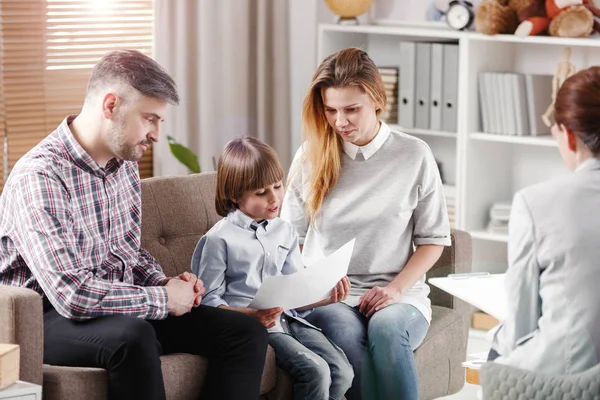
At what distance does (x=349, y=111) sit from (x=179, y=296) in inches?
26.2

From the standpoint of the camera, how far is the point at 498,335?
197cm

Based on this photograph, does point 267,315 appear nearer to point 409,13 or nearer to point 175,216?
point 175,216

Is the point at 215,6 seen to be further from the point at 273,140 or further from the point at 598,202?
the point at 598,202

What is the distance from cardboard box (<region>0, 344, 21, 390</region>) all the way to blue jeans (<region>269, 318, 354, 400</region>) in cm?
64

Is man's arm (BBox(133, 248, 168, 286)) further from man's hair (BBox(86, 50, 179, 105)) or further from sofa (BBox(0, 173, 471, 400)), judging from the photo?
man's hair (BBox(86, 50, 179, 105))

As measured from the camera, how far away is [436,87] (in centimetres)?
417

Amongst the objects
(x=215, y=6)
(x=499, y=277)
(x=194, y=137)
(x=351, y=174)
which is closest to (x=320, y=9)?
(x=215, y=6)

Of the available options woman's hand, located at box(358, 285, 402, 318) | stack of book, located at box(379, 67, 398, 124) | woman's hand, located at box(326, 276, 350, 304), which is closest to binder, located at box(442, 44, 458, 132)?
stack of book, located at box(379, 67, 398, 124)

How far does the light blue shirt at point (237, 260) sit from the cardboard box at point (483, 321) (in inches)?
17.3

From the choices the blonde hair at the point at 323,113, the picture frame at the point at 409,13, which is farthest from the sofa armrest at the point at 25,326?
the picture frame at the point at 409,13

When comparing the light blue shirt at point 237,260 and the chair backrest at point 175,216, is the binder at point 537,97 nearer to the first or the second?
the chair backrest at point 175,216

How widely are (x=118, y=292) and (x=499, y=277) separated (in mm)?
909

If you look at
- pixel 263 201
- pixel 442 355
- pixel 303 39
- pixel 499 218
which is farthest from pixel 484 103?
pixel 263 201

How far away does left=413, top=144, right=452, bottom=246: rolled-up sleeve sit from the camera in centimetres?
269
